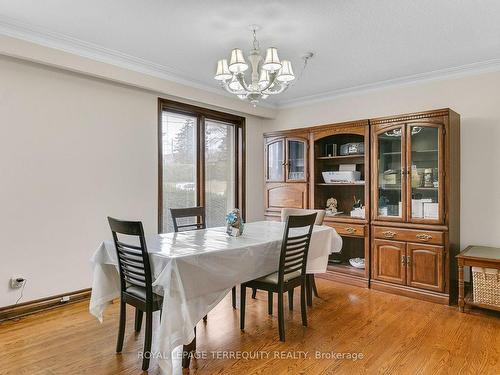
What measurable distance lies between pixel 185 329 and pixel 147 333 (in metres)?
0.33

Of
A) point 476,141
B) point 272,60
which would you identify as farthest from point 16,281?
point 476,141

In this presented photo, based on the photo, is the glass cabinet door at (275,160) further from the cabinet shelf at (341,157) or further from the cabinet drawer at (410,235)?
the cabinet drawer at (410,235)

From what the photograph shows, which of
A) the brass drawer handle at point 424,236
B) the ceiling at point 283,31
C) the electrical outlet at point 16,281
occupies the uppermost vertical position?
the ceiling at point 283,31

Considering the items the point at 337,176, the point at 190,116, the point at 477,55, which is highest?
the point at 477,55

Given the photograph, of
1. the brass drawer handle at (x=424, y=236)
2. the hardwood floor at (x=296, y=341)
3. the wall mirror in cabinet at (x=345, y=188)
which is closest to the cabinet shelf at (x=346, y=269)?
the wall mirror in cabinet at (x=345, y=188)

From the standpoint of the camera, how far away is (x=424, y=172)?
3.66m

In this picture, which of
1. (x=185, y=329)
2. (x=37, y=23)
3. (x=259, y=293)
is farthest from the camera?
(x=259, y=293)

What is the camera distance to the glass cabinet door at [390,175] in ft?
12.4

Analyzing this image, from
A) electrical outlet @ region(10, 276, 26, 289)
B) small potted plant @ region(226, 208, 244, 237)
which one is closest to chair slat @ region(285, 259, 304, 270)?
small potted plant @ region(226, 208, 244, 237)

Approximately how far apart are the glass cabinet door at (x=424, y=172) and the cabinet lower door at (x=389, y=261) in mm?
384

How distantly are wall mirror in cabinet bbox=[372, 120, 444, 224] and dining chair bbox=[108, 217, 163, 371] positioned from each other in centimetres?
276

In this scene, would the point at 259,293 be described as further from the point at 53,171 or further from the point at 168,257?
the point at 53,171

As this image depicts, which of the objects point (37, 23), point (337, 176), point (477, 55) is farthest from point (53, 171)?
point (477, 55)

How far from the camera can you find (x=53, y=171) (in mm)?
3234
